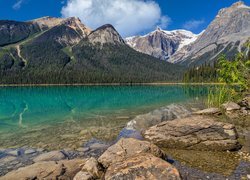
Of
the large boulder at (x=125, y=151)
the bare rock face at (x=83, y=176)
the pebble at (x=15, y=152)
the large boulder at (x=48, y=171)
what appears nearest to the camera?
the bare rock face at (x=83, y=176)

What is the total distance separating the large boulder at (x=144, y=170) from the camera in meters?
10.6

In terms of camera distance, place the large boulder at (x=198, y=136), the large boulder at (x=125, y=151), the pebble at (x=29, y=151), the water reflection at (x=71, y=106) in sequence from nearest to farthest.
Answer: the large boulder at (x=125, y=151) → the large boulder at (x=198, y=136) → the pebble at (x=29, y=151) → the water reflection at (x=71, y=106)

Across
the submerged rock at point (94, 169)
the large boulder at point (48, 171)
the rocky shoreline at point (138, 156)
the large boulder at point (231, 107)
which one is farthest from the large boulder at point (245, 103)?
the large boulder at point (48, 171)

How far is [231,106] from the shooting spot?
3209 centimetres

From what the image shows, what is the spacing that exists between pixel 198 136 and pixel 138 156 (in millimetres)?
7772

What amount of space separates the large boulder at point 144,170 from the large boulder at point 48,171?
3393mm

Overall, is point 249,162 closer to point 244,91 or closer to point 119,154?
point 119,154

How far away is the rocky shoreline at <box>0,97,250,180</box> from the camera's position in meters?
11.4

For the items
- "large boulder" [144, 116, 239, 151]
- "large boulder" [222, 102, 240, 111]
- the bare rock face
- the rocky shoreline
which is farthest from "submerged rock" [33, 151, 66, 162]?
"large boulder" [222, 102, 240, 111]

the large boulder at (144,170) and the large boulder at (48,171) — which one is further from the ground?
the large boulder at (144,170)

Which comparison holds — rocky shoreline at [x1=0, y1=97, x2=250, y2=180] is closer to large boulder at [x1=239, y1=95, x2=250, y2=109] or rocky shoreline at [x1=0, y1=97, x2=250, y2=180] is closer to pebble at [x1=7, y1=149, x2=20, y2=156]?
pebble at [x1=7, y1=149, x2=20, y2=156]

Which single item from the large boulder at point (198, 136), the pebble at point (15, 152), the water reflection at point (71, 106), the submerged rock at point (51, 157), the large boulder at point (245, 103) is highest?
the large boulder at point (245, 103)

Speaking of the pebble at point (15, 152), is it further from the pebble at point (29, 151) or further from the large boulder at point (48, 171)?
the large boulder at point (48, 171)

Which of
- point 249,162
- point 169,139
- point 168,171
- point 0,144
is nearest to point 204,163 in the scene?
point 249,162
